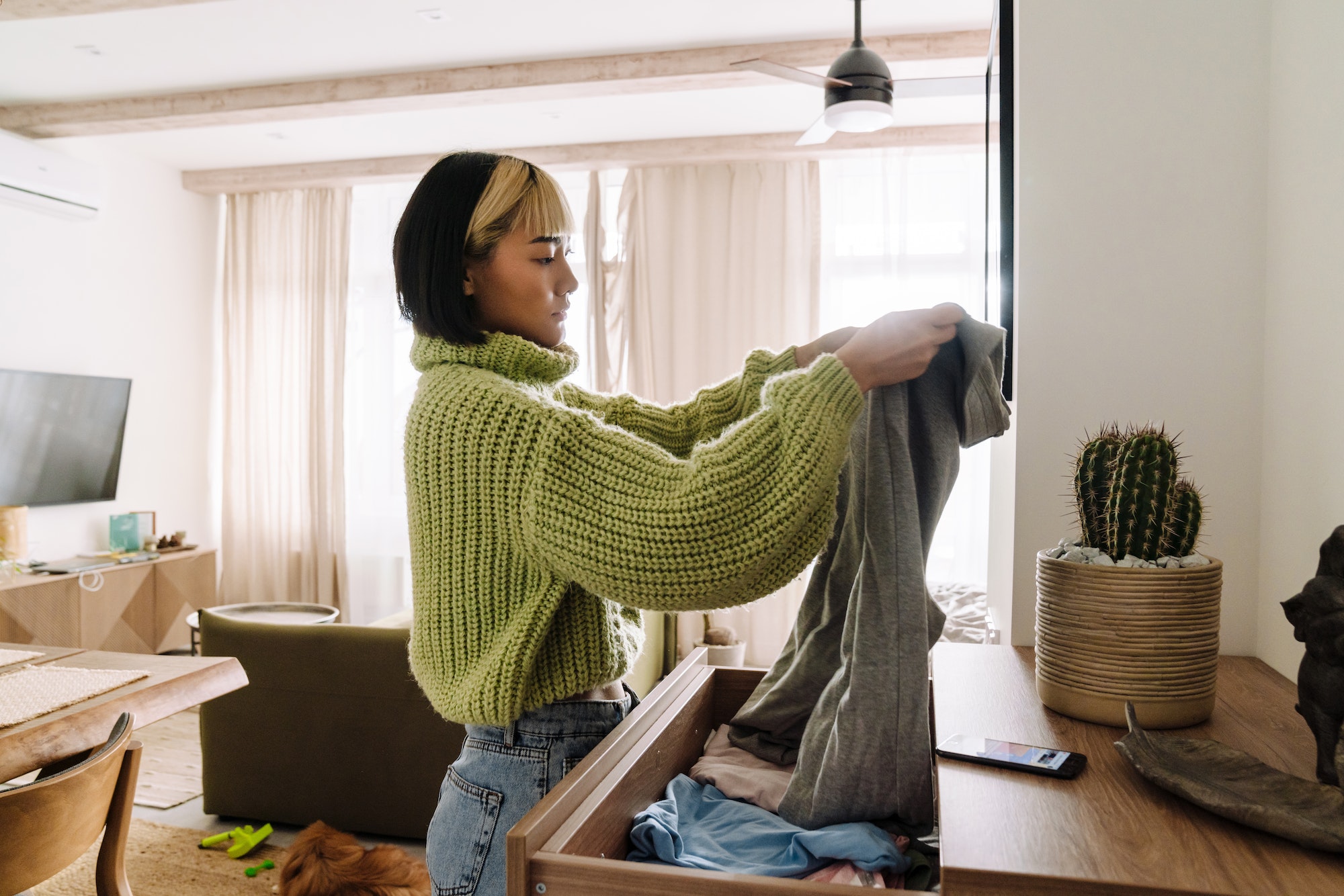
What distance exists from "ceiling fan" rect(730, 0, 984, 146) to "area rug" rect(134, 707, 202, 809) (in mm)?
2763

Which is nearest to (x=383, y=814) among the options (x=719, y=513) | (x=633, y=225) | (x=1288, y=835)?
(x=719, y=513)

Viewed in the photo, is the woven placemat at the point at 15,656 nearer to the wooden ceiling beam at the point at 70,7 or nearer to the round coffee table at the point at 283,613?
the round coffee table at the point at 283,613

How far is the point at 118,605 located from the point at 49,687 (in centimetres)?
285

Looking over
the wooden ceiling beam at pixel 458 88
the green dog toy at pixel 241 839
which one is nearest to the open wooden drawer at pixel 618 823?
the green dog toy at pixel 241 839

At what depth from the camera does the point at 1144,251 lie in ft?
4.38

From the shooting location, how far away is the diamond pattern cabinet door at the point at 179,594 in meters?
4.49

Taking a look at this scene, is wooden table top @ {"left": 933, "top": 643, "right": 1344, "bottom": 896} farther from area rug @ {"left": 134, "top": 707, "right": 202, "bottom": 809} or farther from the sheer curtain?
the sheer curtain

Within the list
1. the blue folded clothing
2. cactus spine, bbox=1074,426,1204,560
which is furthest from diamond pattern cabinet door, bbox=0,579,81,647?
cactus spine, bbox=1074,426,1204,560

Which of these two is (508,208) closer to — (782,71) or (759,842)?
(759,842)

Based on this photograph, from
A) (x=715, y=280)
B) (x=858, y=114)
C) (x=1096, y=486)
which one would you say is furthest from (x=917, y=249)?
(x=1096, y=486)

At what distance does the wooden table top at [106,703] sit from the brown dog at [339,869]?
37 centimetres

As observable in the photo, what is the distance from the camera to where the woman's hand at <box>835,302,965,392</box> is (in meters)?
0.91

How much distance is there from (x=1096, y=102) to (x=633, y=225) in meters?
3.52

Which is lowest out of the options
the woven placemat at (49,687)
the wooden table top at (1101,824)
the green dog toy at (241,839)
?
the green dog toy at (241,839)
